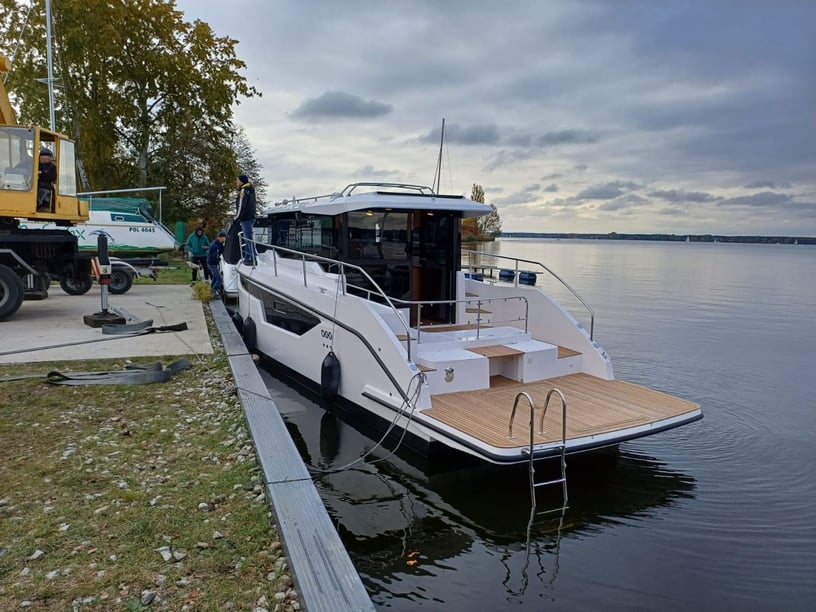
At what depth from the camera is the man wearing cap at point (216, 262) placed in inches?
534

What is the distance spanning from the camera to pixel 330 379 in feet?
21.9

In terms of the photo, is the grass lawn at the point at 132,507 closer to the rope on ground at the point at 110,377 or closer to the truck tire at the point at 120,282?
the rope on ground at the point at 110,377

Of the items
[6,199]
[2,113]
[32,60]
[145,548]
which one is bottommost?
[145,548]

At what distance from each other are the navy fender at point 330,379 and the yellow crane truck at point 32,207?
6.38 m

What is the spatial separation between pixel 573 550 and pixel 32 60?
28715 mm

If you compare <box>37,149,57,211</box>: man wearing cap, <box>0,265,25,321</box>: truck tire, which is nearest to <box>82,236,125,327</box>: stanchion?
<box>0,265,25,321</box>: truck tire

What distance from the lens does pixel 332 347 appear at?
270 inches

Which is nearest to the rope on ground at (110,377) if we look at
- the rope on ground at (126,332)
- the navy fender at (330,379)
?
the rope on ground at (126,332)

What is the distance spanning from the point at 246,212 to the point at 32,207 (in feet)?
11.9

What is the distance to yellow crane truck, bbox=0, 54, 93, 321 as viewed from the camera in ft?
31.6

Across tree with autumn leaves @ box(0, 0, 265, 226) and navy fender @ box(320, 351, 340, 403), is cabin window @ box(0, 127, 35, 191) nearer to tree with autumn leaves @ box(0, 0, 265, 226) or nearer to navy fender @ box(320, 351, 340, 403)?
navy fender @ box(320, 351, 340, 403)

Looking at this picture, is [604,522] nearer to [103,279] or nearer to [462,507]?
[462,507]

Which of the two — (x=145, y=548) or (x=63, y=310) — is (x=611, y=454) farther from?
(x=63, y=310)

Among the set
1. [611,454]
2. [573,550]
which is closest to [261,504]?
[573,550]
